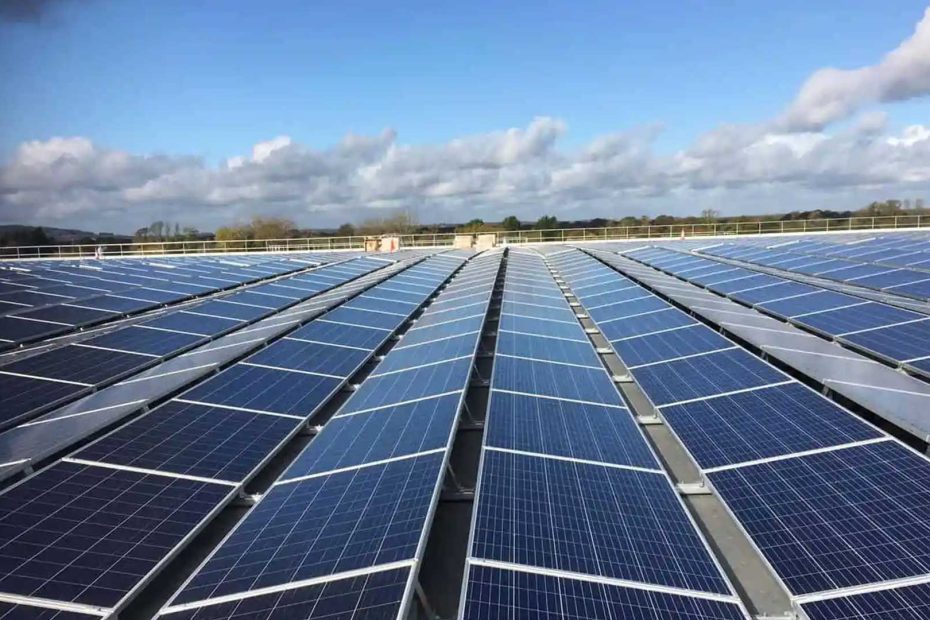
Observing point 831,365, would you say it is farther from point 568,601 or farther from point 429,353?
point 568,601

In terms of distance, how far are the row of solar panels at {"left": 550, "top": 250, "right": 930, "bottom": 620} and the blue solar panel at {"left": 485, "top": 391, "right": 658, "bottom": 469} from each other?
2.85 ft

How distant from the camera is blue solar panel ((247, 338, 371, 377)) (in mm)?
12723

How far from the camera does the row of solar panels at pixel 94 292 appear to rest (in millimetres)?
19125

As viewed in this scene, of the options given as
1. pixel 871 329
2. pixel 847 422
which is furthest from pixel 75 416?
pixel 871 329

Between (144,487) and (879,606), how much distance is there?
867 centimetres

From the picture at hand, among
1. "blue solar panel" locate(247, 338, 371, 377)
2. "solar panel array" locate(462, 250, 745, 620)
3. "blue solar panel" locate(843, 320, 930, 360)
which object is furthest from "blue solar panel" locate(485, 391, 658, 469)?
"blue solar panel" locate(843, 320, 930, 360)

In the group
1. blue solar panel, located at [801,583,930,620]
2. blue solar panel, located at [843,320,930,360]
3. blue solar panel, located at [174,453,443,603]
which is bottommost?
blue solar panel, located at [801,583,930,620]

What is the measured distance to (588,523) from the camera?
20.5 ft

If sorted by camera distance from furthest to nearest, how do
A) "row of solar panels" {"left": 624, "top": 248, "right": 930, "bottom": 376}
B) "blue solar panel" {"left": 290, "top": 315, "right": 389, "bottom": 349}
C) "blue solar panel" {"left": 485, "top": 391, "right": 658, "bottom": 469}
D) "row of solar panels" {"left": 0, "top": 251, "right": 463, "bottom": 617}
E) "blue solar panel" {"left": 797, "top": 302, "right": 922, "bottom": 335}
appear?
1. "blue solar panel" {"left": 290, "top": 315, "right": 389, "bottom": 349}
2. "blue solar panel" {"left": 797, "top": 302, "right": 922, "bottom": 335}
3. "row of solar panels" {"left": 624, "top": 248, "right": 930, "bottom": 376}
4. "blue solar panel" {"left": 485, "top": 391, "right": 658, "bottom": 469}
5. "row of solar panels" {"left": 0, "top": 251, "right": 463, "bottom": 617}

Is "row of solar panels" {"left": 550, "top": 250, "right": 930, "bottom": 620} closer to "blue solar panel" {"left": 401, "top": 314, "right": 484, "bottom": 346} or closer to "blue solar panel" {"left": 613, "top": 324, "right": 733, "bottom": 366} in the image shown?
"blue solar panel" {"left": 613, "top": 324, "right": 733, "bottom": 366}

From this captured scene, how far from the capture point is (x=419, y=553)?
5.33 metres

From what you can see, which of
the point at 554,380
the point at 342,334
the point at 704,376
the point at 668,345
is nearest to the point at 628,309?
the point at 668,345

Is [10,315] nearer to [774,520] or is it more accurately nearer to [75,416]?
[75,416]

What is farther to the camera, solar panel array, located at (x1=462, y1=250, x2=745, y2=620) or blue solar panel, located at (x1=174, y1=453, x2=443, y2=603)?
blue solar panel, located at (x1=174, y1=453, x2=443, y2=603)
